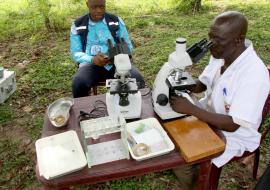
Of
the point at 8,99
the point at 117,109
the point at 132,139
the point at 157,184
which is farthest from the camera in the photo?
the point at 8,99

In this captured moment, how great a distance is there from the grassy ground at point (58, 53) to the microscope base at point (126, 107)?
41.3 inches

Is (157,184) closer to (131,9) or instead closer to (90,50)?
(90,50)

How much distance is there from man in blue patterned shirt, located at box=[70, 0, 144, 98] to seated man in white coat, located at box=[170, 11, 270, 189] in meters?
1.26

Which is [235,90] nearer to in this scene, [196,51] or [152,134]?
[196,51]

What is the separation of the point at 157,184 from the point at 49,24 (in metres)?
4.49

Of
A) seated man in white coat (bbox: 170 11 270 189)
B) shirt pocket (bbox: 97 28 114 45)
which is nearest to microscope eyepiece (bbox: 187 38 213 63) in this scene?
seated man in white coat (bbox: 170 11 270 189)

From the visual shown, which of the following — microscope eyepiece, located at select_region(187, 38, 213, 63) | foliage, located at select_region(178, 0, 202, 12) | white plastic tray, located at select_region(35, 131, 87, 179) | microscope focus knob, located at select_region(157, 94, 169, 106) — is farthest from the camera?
foliage, located at select_region(178, 0, 202, 12)

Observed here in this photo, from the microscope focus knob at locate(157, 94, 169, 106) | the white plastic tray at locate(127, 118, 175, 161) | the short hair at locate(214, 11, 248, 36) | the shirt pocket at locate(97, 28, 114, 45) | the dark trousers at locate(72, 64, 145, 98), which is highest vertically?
the short hair at locate(214, 11, 248, 36)

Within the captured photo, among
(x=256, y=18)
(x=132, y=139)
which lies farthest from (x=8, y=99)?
(x=256, y=18)

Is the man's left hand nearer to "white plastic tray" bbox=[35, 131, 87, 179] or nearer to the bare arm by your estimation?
the bare arm

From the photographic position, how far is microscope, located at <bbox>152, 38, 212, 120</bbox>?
200cm

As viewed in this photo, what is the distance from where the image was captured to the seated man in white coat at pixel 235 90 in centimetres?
210

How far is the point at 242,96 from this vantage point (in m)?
2.10

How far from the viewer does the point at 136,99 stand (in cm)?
229
